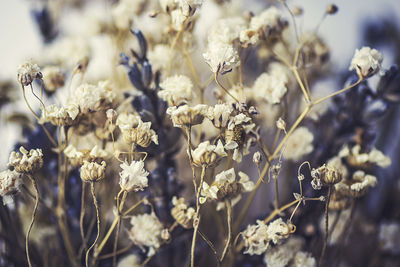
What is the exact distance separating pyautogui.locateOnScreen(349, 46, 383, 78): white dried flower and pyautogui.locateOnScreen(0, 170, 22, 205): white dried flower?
10.1 inches

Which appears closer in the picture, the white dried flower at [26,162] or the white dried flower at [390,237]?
the white dried flower at [26,162]

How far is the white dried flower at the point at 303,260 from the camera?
290mm

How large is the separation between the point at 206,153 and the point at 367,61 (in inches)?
5.3

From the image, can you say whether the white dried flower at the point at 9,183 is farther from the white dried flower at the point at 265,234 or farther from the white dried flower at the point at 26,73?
the white dried flower at the point at 265,234

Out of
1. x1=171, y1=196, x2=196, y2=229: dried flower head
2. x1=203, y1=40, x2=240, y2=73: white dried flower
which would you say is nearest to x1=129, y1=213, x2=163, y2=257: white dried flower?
x1=171, y1=196, x2=196, y2=229: dried flower head

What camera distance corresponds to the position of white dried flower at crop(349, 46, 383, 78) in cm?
26

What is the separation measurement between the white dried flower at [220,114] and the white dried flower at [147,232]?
0.31ft

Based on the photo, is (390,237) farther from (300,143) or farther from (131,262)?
(131,262)

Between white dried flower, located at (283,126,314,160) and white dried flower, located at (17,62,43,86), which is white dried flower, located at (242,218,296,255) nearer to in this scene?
white dried flower, located at (283,126,314,160)

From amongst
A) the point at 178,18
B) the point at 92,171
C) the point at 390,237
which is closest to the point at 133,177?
the point at 92,171

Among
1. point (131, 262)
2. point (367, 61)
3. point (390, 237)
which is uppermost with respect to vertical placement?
point (367, 61)

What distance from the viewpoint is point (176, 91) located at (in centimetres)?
27

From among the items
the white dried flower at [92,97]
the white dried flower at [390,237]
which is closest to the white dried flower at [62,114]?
the white dried flower at [92,97]

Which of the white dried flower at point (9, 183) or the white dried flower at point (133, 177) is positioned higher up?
the white dried flower at point (9, 183)
